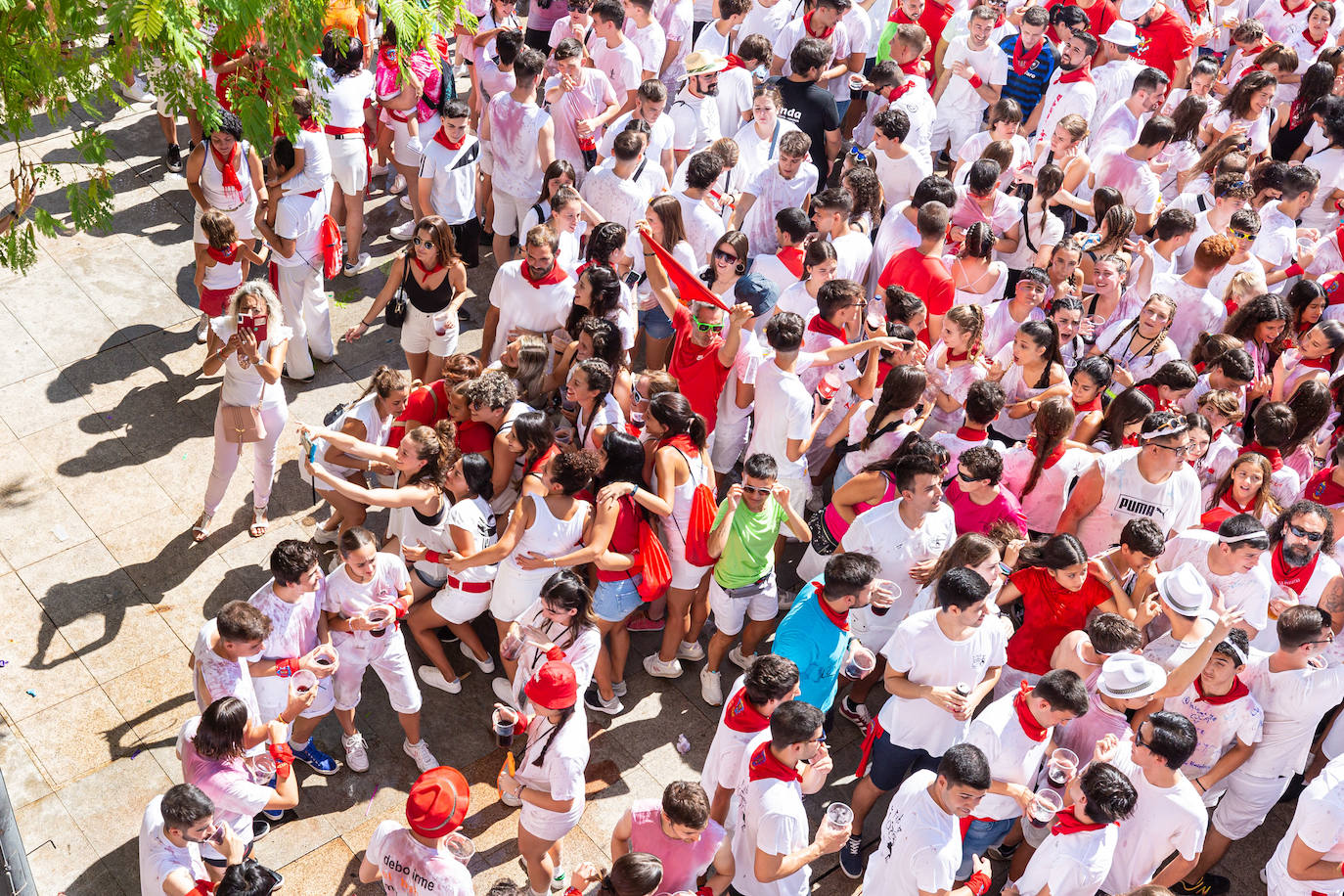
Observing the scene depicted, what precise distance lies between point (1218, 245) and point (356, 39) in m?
6.26

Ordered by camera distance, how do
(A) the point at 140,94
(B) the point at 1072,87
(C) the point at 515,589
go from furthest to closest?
(A) the point at 140,94
(B) the point at 1072,87
(C) the point at 515,589

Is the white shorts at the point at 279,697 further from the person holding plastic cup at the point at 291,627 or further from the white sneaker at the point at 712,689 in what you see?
the white sneaker at the point at 712,689

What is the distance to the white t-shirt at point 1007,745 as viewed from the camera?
19.0 feet

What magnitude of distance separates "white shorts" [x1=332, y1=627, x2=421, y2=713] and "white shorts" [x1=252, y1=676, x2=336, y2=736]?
0.26 feet

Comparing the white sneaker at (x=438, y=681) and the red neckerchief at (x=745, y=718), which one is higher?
the red neckerchief at (x=745, y=718)

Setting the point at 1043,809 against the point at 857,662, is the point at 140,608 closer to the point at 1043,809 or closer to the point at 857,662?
the point at 857,662

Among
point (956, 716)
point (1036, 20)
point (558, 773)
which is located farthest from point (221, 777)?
point (1036, 20)

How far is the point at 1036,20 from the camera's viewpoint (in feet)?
34.5

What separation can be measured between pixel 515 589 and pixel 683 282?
246 cm

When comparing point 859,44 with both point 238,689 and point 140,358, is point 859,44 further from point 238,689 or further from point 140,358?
point 238,689

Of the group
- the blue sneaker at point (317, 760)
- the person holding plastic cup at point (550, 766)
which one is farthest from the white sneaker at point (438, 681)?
the person holding plastic cup at point (550, 766)

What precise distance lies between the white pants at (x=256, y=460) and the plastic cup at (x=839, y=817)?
423 centimetres

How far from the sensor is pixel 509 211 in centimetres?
971

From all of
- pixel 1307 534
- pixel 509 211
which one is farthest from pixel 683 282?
pixel 1307 534
